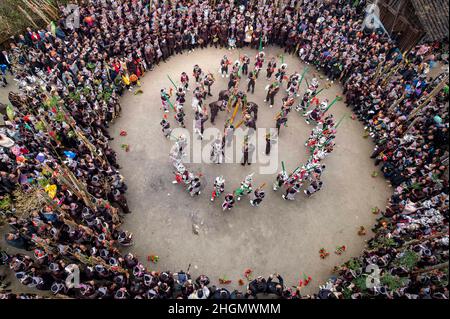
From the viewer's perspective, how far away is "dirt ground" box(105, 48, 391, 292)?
41.1 ft

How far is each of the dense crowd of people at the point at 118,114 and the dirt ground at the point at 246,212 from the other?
849mm

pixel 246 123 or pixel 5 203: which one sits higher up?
pixel 246 123

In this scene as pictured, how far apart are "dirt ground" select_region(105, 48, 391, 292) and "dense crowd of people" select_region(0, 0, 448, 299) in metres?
0.85

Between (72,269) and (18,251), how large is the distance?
11.3 feet

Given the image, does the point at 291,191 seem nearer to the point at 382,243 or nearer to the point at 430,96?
the point at 382,243

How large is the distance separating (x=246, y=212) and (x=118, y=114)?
872cm

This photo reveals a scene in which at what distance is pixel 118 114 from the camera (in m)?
16.6

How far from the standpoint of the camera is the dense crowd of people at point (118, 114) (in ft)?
35.3

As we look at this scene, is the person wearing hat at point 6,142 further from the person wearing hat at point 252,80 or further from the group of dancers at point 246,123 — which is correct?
the person wearing hat at point 252,80

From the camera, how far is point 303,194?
14.5m

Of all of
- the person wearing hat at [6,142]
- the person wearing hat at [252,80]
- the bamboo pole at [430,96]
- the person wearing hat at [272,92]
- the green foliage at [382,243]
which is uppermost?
the person wearing hat at [252,80]

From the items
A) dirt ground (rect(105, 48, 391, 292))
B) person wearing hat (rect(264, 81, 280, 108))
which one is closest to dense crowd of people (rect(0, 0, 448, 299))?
dirt ground (rect(105, 48, 391, 292))

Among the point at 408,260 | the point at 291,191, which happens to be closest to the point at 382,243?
the point at 408,260

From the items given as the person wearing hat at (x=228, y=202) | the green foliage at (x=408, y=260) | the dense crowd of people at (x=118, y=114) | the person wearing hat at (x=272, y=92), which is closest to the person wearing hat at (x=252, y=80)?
the person wearing hat at (x=272, y=92)
